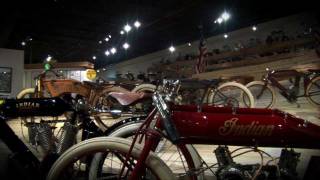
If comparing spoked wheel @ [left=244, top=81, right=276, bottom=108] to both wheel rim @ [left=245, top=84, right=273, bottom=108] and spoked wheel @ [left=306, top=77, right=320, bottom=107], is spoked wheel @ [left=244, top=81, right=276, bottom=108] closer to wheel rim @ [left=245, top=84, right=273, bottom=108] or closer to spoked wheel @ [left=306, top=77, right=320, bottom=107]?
wheel rim @ [left=245, top=84, right=273, bottom=108]

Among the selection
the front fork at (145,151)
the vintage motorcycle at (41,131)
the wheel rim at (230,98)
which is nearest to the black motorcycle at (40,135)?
the vintage motorcycle at (41,131)

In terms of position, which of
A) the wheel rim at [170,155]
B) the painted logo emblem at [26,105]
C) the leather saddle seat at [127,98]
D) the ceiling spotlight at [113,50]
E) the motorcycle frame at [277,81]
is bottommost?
the wheel rim at [170,155]

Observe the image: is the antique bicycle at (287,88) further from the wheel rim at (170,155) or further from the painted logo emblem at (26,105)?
the painted logo emblem at (26,105)

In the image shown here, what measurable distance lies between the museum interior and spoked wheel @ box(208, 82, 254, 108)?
39mm

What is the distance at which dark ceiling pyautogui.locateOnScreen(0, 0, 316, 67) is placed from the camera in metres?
12.9

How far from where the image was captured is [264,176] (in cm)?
282

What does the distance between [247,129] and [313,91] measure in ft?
22.8

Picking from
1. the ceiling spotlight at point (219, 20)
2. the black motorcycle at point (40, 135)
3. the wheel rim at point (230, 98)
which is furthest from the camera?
the ceiling spotlight at point (219, 20)

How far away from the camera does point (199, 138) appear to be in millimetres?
2660

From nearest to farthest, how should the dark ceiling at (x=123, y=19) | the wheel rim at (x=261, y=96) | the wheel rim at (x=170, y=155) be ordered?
the wheel rim at (x=170, y=155) → the wheel rim at (x=261, y=96) → the dark ceiling at (x=123, y=19)

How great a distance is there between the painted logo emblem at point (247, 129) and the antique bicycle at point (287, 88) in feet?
21.9

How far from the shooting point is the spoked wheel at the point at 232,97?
27.1 feet

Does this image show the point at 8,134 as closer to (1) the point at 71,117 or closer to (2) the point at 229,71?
(1) the point at 71,117

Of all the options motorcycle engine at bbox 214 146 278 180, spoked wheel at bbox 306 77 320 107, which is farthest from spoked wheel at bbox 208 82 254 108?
motorcycle engine at bbox 214 146 278 180
